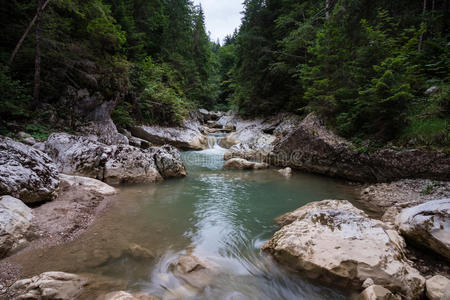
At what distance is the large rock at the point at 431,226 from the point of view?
9.39 feet

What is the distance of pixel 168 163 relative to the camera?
7.73m

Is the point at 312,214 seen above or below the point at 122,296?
above

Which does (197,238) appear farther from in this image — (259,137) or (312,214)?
(259,137)

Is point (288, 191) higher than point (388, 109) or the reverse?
the reverse

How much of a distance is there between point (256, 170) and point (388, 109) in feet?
18.1

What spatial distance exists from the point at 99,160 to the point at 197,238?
4608 millimetres

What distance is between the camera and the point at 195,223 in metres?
4.45

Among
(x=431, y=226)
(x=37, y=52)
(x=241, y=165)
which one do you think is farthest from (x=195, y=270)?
(x=37, y=52)

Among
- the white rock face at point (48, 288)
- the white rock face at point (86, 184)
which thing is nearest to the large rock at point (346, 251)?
the white rock face at point (48, 288)

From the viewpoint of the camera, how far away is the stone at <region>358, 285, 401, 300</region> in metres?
2.13

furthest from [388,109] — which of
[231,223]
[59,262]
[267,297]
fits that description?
[59,262]

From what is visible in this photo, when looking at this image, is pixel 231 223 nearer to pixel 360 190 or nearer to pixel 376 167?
pixel 360 190

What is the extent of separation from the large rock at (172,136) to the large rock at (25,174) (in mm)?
8670

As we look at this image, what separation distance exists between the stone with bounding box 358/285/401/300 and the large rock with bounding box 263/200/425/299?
23cm
